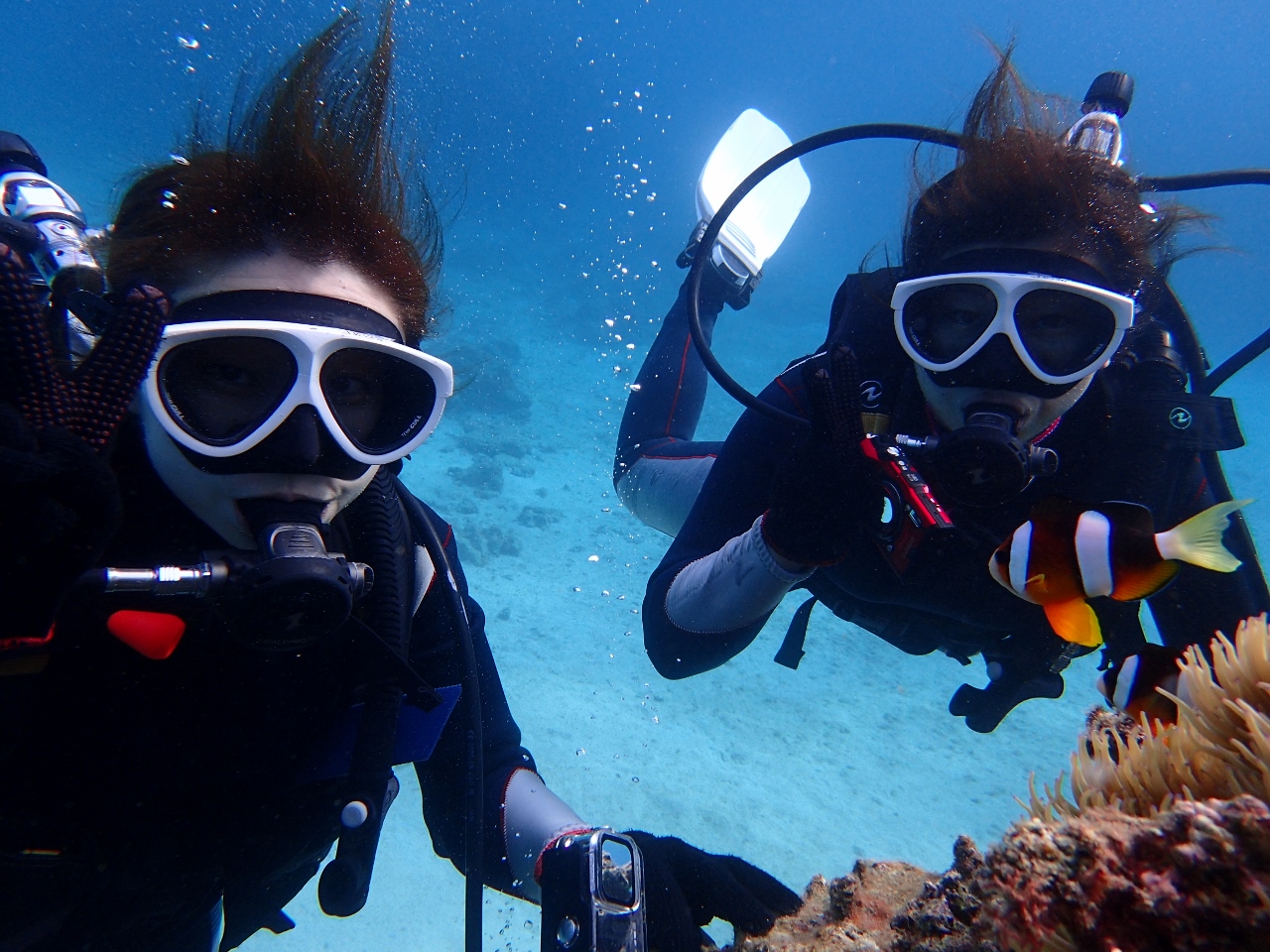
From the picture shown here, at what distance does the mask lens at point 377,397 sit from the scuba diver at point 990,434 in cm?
129

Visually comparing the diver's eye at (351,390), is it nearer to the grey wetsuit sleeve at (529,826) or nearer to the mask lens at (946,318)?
the grey wetsuit sleeve at (529,826)

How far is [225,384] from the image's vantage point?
58.2 inches

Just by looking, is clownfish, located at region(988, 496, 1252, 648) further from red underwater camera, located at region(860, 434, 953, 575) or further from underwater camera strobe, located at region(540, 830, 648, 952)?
underwater camera strobe, located at region(540, 830, 648, 952)

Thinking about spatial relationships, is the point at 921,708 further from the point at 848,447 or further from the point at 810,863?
the point at 848,447

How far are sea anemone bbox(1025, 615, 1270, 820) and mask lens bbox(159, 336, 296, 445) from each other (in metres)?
1.81

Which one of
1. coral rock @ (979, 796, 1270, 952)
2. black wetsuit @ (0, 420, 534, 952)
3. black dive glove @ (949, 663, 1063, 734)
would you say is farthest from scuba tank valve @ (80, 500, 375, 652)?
black dive glove @ (949, 663, 1063, 734)

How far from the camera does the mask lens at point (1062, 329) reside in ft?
7.11

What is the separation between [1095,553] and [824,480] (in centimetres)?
97

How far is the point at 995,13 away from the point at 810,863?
222 feet

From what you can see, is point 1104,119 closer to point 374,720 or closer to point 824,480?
point 824,480

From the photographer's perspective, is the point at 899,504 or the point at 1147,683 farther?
the point at 899,504

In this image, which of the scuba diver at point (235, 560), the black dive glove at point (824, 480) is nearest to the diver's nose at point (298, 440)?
the scuba diver at point (235, 560)

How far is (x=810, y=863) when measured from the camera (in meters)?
6.34

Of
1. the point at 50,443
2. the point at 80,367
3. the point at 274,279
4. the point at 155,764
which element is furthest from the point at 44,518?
the point at 155,764
